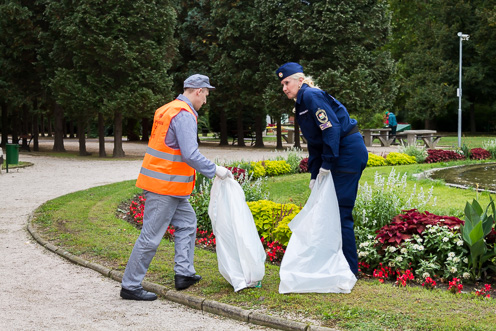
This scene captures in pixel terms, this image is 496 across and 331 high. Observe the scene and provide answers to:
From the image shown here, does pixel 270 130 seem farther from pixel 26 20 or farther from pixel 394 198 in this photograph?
pixel 394 198

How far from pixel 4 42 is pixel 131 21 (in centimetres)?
883

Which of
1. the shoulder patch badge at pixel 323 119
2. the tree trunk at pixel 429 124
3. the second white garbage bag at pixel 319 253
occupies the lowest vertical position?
the second white garbage bag at pixel 319 253

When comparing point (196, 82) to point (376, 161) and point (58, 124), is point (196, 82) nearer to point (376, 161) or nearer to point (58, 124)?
point (376, 161)

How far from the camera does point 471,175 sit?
48.1 ft

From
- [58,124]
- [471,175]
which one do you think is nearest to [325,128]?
[471,175]

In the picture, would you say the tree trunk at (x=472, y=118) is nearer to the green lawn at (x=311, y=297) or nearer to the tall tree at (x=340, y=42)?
the tall tree at (x=340, y=42)

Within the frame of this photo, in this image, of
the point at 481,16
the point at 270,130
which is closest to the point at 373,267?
the point at 481,16

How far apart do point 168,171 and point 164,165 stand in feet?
0.21

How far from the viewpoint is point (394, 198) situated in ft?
22.7

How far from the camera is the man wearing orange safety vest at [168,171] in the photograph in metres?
5.09

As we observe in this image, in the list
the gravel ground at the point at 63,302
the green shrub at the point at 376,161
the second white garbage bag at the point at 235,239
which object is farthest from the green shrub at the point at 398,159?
the second white garbage bag at the point at 235,239

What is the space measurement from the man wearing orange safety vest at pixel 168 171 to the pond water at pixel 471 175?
8324mm

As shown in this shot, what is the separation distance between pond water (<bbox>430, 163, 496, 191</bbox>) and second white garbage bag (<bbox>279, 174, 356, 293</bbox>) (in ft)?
24.7

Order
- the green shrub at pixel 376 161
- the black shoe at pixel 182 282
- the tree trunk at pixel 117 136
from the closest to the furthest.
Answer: the black shoe at pixel 182 282, the green shrub at pixel 376 161, the tree trunk at pixel 117 136
